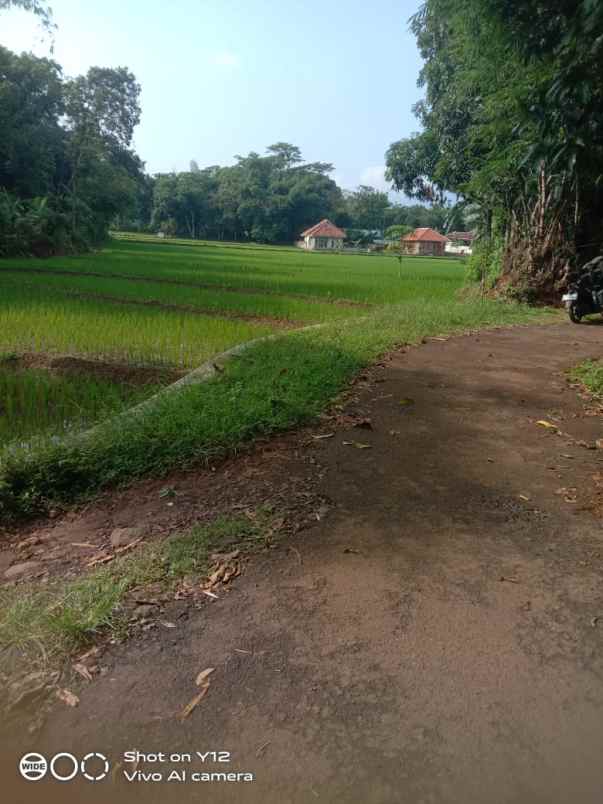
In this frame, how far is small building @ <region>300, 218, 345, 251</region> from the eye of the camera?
204ft

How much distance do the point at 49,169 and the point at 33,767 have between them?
3652 cm

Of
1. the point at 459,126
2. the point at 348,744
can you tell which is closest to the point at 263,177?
the point at 459,126

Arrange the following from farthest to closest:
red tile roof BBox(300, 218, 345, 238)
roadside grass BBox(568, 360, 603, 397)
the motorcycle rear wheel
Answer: red tile roof BBox(300, 218, 345, 238), the motorcycle rear wheel, roadside grass BBox(568, 360, 603, 397)

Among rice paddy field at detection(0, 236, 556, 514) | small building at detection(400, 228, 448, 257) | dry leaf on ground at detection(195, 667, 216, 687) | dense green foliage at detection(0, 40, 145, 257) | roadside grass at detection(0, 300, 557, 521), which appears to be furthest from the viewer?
small building at detection(400, 228, 448, 257)

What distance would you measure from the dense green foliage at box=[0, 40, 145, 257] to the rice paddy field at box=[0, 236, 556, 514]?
11818 mm

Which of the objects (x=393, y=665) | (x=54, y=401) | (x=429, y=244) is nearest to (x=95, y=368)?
(x=54, y=401)

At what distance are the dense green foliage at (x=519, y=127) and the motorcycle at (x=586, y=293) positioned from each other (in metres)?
1.24

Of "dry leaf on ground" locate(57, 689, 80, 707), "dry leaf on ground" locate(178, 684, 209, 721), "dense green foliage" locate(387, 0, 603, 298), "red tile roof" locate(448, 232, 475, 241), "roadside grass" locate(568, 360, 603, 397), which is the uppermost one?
"red tile roof" locate(448, 232, 475, 241)

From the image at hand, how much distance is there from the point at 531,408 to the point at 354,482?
81.2 inches

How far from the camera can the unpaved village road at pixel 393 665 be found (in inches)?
57.1

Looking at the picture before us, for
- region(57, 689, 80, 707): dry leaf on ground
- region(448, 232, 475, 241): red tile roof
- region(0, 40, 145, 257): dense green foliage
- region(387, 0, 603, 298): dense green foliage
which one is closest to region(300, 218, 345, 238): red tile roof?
region(448, 232, 475, 241): red tile roof

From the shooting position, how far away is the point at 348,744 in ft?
4.95

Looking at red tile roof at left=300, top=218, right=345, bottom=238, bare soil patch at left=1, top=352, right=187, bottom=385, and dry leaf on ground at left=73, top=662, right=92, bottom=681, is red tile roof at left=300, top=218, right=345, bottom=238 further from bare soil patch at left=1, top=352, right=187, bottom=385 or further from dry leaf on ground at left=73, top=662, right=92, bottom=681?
dry leaf on ground at left=73, top=662, right=92, bottom=681

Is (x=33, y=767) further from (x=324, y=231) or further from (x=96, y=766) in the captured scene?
(x=324, y=231)
